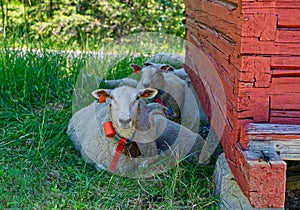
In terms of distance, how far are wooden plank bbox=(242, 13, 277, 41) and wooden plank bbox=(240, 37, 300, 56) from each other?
0.04 m

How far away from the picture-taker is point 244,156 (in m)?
3.12

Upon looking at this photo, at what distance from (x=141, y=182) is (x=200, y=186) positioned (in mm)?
515

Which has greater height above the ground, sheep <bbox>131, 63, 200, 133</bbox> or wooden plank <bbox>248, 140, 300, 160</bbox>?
wooden plank <bbox>248, 140, 300, 160</bbox>

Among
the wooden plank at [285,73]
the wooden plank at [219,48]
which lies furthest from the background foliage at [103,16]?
the wooden plank at [285,73]

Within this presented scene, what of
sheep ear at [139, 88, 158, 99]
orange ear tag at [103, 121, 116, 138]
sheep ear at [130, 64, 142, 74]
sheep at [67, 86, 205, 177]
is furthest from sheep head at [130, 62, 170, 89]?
orange ear tag at [103, 121, 116, 138]

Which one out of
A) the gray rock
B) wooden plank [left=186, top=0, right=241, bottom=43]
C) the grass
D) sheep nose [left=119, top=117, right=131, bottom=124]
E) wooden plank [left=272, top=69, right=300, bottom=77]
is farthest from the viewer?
sheep nose [left=119, top=117, right=131, bottom=124]

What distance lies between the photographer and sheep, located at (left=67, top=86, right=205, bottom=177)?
4336 millimetres

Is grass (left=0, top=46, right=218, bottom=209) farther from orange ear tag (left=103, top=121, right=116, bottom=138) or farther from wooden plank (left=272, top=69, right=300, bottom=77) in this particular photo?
wooden plank (left=272, top=69, right=300, bottom=77)

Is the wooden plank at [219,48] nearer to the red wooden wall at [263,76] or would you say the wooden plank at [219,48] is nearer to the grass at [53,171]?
the red wooden wall at [263,76]

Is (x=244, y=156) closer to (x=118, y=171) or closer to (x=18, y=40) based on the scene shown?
(x=118, y=171)

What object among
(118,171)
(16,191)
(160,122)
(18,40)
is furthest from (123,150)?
(18,40)

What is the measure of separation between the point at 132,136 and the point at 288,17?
181cm

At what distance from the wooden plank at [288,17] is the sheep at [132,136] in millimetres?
1514

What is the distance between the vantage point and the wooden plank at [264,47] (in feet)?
10.6
